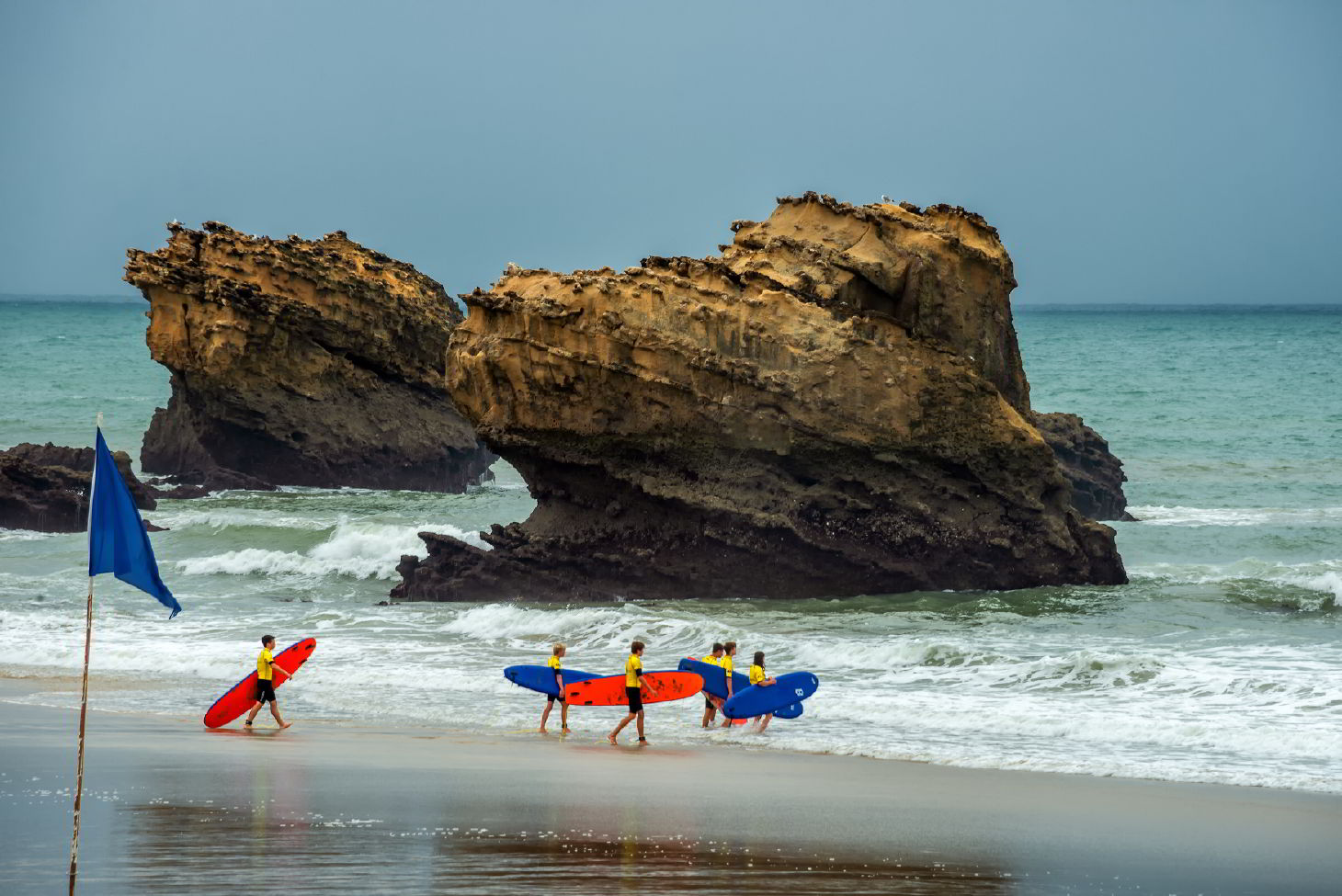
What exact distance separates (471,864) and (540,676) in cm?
693

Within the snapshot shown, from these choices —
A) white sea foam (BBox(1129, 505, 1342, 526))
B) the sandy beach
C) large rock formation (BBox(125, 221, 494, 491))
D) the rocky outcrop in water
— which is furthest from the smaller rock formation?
the sandy beach

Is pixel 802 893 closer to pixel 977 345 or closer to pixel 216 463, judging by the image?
pixel 977 345

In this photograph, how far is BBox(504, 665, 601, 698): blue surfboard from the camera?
54.8 feet

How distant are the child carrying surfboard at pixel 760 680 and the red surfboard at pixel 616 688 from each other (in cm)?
60

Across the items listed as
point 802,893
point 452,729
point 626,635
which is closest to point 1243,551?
point 626,635

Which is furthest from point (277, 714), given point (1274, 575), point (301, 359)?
point (301, 359)

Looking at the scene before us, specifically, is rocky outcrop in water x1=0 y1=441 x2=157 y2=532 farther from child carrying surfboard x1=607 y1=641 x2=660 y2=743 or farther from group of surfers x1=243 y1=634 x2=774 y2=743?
child carrying surfboard x1=607 y1=641 x2=660 y2=743

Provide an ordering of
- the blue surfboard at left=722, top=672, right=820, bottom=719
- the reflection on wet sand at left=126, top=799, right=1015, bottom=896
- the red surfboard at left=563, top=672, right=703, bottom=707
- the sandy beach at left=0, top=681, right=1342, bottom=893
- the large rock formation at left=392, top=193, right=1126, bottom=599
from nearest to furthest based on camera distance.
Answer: the reflection on wet sand at left=126, top=799, right=1015, bottom=896 < the sandy beach at left=0, top=681, right=1342, bottom=893 < the blue surfboard at left=722, top=672, right=820, bottom=719 < the red surfboard at left=563, top=672, right=703, bottom=707 < the large rock formation at left=392, top=193, right=1126, bottom=599

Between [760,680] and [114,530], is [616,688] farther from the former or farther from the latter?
[114,530]

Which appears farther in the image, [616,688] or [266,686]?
[616,688]

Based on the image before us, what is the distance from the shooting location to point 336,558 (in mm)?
30484

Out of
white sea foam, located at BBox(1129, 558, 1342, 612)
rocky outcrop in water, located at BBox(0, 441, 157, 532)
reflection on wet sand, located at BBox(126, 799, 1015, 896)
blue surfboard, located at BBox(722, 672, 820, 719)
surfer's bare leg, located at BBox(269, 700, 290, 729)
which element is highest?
rocky outcrop in water, located at BBox(0, 441, 157, 532)

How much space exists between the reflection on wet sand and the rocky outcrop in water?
2419cm

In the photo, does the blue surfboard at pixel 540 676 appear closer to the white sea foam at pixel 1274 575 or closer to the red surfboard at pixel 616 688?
the red surfboard at pixel 616 688
